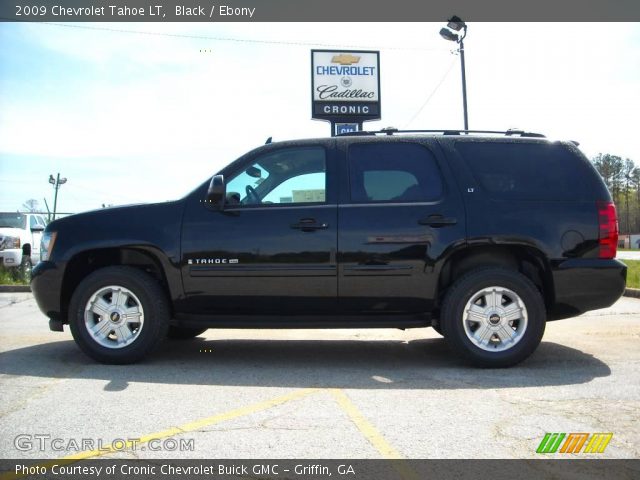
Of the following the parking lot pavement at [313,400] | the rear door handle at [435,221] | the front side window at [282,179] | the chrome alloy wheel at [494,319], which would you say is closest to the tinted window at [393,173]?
the rear door handle at [435,221]

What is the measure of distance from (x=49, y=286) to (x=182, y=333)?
1.58m

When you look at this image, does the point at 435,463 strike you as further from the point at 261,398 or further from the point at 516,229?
the point at 516,229

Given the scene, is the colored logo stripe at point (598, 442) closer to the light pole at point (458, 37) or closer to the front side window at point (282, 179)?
the front side window at point (282, 179)

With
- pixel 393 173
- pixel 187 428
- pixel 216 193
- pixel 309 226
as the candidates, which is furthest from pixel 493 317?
pixel 187 428

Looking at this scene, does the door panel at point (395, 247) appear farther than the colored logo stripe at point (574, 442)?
Yes

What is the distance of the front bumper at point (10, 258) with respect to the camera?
12836mm

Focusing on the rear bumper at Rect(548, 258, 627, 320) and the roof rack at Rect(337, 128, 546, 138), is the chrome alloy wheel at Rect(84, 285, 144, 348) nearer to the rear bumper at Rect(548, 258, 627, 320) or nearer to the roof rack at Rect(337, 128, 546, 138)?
the roof rack at Rect(337, 128, 546, 138)

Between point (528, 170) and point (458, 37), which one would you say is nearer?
point (528, 170)

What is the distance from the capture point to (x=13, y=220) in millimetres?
14609

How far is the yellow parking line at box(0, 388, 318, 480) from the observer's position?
118 inches

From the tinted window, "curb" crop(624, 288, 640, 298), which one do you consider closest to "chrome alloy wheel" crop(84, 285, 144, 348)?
the tinted window

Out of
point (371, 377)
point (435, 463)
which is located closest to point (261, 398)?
point (371, 377)

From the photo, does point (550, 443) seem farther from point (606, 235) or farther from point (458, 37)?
point (458, 37)

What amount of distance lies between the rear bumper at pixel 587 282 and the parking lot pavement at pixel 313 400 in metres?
0.55
